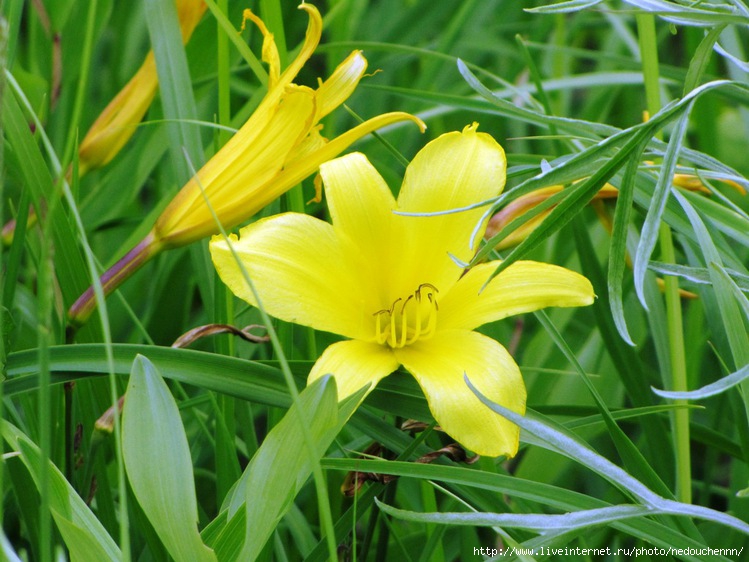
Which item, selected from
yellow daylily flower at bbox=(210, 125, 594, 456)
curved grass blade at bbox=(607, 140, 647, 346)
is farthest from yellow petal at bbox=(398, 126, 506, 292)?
curved grass blade at bbox=(607, 140, 647, 346)

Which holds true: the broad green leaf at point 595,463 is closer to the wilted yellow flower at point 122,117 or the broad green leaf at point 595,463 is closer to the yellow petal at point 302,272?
the yellow petal at point 302,272

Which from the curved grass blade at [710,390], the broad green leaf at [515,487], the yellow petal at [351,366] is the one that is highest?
the curved grass blade at [710,390]

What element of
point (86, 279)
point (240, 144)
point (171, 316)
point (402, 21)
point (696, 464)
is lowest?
point (696, 464)

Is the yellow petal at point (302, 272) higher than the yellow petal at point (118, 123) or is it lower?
lower

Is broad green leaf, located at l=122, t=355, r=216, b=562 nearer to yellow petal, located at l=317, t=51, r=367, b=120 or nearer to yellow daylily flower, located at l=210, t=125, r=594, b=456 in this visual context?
yellow daylily flower, located at l=210, t=125, r=594, b=456

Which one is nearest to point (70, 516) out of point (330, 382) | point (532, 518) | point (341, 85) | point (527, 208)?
point (330, 382)

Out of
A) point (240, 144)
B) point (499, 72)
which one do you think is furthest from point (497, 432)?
point (499, 72)

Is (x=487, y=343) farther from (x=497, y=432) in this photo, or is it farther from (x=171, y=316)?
(x=171, y=316)

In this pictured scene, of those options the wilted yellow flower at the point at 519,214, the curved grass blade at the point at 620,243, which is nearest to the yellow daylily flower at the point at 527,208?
the wilted yellow flower at the point at 519,214
